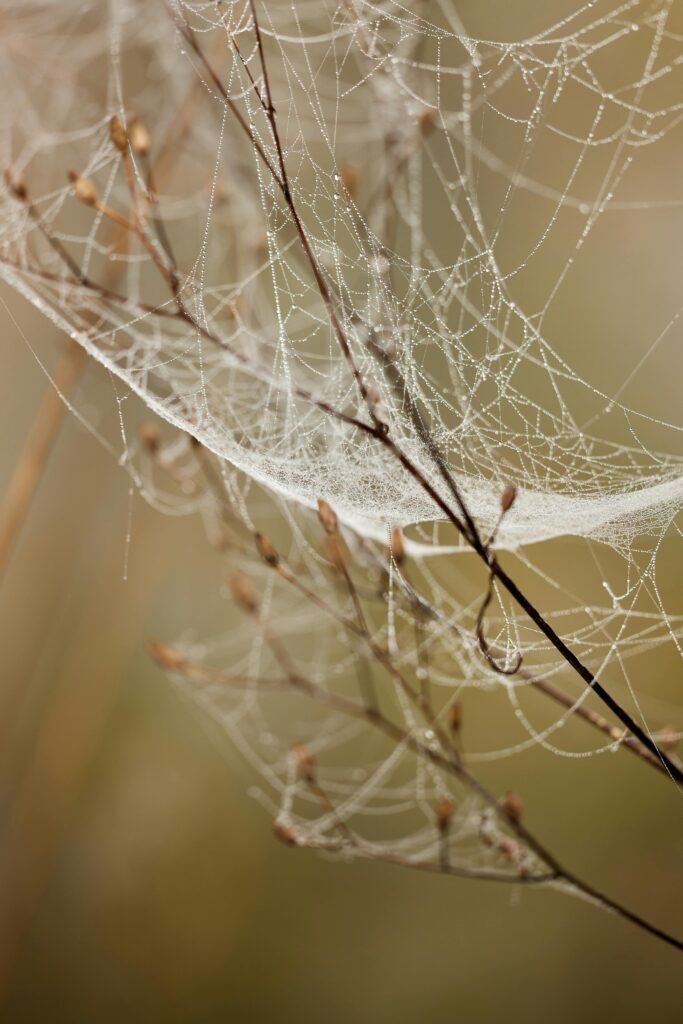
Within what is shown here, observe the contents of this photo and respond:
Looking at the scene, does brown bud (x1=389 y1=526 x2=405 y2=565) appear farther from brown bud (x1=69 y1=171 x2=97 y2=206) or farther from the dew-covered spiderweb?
brown bud (x1=69 y1=171 x2=97 y2=206)

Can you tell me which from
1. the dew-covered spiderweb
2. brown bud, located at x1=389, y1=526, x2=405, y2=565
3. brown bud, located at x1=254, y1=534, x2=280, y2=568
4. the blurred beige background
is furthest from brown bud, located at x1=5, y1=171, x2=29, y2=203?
the blurred beige background

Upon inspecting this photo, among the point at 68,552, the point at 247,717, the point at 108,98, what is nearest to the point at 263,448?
the point at 108,98

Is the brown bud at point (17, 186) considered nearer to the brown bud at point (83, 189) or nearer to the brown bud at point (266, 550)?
the brown bud at point (83, 189)

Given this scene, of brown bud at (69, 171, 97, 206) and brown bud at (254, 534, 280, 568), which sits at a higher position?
brown bud at (69, 171, 97, 206)

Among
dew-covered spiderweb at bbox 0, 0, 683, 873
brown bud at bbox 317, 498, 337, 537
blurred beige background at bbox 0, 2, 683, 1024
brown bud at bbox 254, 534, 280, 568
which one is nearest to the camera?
brown bud at bbox 317, 498, 337, 537

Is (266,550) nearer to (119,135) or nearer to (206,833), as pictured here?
(119,135)

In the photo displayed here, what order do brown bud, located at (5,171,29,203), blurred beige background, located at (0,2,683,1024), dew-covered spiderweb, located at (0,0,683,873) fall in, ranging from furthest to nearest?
1. blurred beige background, located at (0,2,683,1024)
2. dew-covered spiderweb, located at (0,0,683,873)
3. brown bud, located at (5,171,29,203)

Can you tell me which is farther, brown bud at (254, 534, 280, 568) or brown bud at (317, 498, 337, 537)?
brown bud at (254, 534, 280, 568)

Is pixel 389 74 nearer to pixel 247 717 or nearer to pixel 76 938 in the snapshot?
pixel 247 717

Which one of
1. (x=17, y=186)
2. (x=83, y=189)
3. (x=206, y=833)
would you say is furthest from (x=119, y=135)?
(x=206, y=833)
